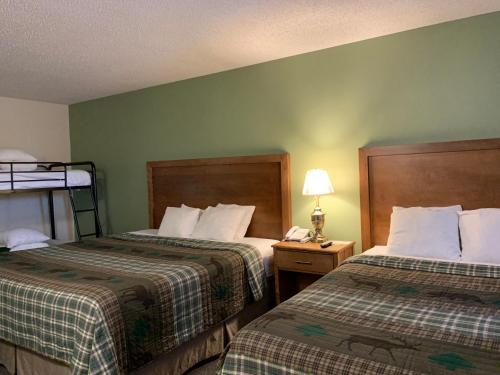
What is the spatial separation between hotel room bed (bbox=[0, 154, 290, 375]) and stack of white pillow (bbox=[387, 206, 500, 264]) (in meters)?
1.02

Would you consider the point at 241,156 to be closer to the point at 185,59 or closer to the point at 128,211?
the point at 185,59

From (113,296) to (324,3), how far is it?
1.98m

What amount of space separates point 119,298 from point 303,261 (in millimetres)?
1332

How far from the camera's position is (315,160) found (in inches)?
123

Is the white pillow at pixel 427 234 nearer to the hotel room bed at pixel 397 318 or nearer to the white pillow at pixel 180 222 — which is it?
the hotel room bed at pixel 397 318

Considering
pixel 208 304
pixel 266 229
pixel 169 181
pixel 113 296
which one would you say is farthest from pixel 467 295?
pixel 169 181

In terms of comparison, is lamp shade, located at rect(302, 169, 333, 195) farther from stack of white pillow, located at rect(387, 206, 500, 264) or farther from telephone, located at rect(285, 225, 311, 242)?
stack of white pillow, located at rect(387, 206, 500, 264)

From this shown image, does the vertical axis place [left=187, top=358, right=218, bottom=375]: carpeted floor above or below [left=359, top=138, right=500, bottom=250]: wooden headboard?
below

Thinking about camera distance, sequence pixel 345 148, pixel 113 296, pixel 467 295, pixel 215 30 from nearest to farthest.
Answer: pixel 467 295
pixel 113 296
pixel 215 30
pixel 345 148

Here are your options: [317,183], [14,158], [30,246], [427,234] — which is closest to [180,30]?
[317,183]

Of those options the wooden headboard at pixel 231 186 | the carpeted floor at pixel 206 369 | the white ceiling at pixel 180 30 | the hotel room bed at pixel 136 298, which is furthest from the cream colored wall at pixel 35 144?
the carpeted floor at pixel 206 369

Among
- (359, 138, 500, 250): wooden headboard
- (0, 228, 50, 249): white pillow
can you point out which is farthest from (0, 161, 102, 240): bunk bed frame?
(359, 138, 500, 250): wooden headboard

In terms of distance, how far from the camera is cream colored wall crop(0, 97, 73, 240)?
14.1ft

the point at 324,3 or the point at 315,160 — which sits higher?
the point at 324,3
